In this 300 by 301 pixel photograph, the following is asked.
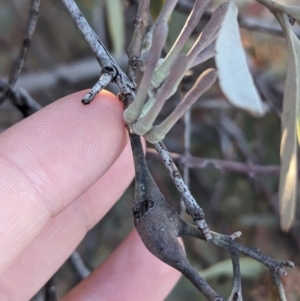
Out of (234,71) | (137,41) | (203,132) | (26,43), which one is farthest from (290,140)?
(203,132)

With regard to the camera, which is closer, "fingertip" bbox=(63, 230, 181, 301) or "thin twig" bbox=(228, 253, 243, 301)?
"thin twig" bbox=(228, 253, 243, 301)

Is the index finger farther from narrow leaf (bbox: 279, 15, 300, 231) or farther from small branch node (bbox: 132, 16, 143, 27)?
narrow leaf (bbox: 279, 15, 300, 231)

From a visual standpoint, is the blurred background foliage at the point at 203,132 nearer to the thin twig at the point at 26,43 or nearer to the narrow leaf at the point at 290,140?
the thin twig at the point at 26,43

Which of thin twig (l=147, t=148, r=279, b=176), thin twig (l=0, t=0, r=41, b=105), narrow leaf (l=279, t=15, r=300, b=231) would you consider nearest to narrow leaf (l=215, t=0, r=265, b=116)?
narrow leaf (l=279, t=15, r=300, b=231)

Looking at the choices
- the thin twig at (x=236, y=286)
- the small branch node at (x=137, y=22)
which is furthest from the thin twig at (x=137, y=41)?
the thin twig at (x=236, y=286)

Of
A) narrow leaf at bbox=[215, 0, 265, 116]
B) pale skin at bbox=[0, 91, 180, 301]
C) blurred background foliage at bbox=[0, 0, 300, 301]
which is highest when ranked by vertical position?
narrow leaf at bbox=[215, 0, 265, 116]

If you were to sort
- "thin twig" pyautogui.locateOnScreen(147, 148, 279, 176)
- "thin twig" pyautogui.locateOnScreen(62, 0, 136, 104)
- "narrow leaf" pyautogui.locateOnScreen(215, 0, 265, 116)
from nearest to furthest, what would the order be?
"narrow leaf" pyautogui.locateOnScreen(215, 0, 265, 116) < "thin twig" pyautogui.locateOnScreen(62, 0, 136, 104) < "thin twig" pyautogui.locateOnScreen(147, 148, 279, 176)

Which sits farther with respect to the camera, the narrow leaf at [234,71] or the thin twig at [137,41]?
the thin twig at [137,41]
